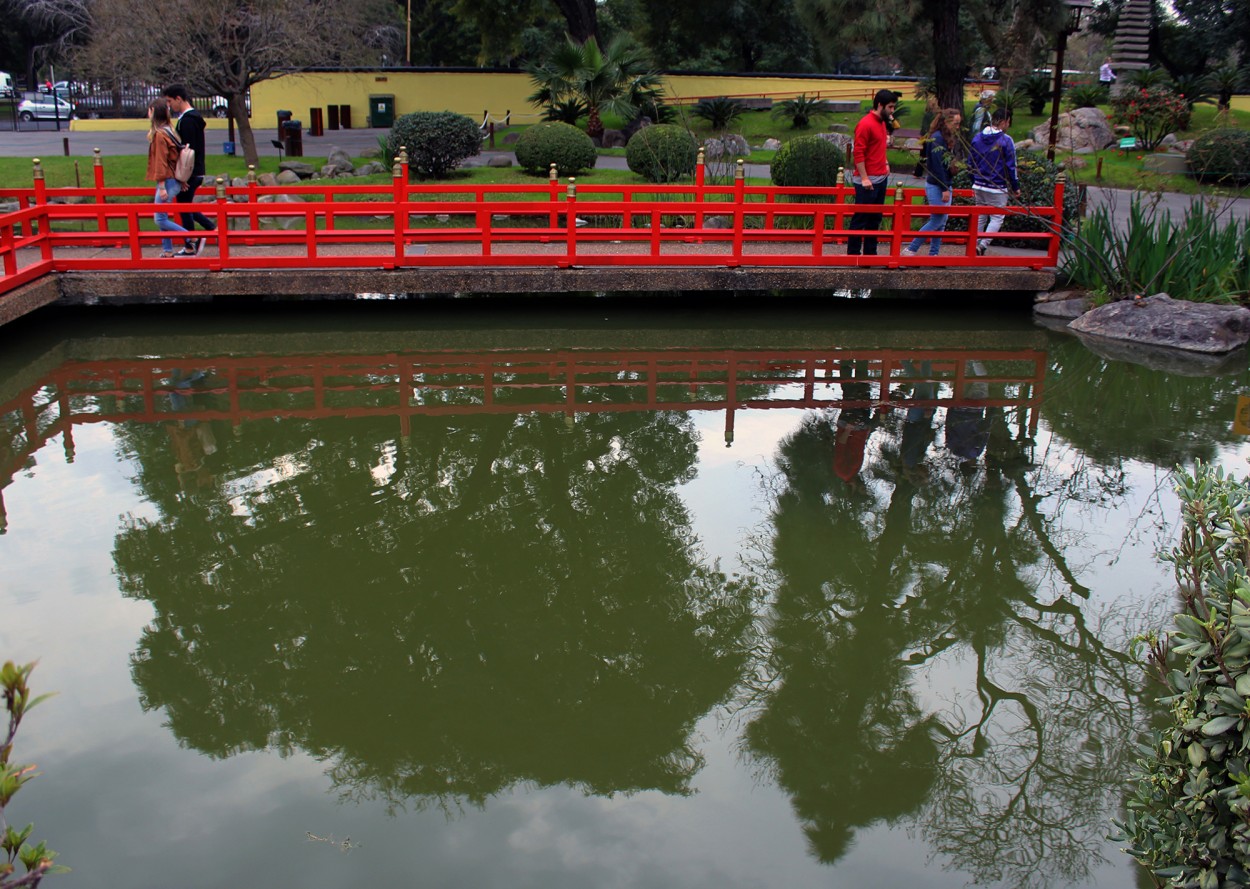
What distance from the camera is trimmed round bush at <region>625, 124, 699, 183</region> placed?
1781 cm

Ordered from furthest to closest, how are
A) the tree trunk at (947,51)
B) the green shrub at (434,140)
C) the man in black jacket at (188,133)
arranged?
the tree trunk at (947,51) < the green shrub at (434,140) < the man in black jacket at (188,133)

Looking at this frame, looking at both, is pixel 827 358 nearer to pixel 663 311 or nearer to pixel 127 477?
pixel 663 311

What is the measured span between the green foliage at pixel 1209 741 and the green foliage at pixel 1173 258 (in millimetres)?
9689

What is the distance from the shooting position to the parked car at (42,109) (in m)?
34.7

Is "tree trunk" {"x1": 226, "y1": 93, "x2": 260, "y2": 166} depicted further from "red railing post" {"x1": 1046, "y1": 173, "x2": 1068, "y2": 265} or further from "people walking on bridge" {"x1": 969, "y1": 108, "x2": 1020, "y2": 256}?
"red railing post" {"x1": 1046, "y1": 173, "x2": 1068, "y2": 265}

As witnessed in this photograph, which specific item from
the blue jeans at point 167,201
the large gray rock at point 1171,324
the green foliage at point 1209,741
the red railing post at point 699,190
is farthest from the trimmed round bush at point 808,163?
the green foliage at point 1209,741

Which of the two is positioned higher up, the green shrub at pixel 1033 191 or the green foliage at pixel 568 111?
the green foliage at pixel 568 111

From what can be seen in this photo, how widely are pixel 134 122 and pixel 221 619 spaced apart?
28.4 metres

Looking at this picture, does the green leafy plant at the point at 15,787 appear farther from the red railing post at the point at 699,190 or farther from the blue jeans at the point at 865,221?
the red railing post at the point at 699,190

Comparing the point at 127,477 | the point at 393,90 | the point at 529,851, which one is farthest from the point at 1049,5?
the point at 529,851

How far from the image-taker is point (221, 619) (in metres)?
5.88

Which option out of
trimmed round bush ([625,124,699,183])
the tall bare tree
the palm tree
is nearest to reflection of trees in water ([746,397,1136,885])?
trimmed round bush ([625,124,699,183])

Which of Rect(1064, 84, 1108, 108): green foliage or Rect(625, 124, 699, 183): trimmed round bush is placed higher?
Rect(1064, 84, 1108, 108): green foliage

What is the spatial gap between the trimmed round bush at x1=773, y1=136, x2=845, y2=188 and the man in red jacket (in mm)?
4275
